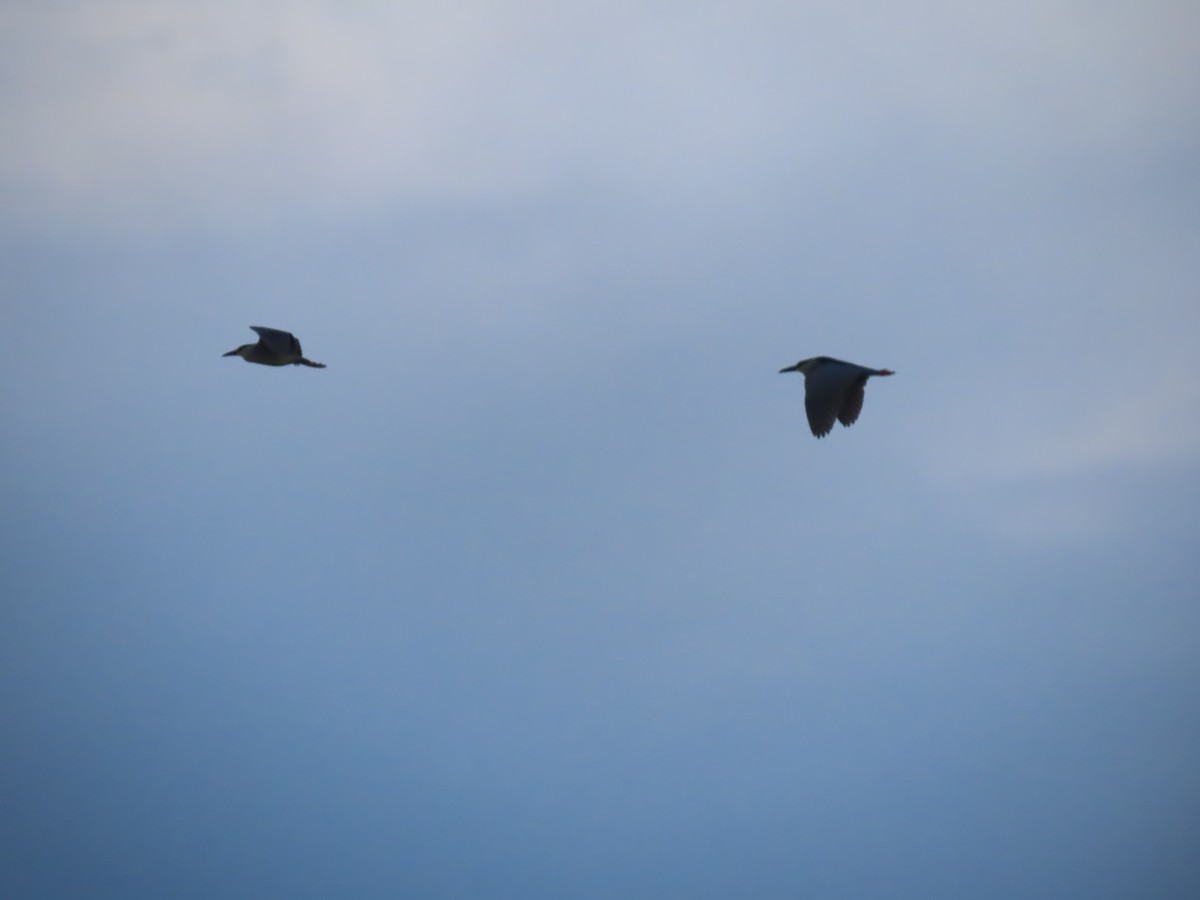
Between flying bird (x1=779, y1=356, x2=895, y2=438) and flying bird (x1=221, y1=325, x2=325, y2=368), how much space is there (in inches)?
430

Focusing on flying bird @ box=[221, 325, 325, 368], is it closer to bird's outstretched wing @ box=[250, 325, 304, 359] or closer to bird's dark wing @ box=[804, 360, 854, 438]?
bird's outstretched wing @ box=[250, 325, 304, 359]

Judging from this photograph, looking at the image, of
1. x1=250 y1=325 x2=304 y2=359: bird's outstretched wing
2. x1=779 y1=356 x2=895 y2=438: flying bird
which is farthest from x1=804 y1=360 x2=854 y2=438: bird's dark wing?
x1=250 y1=325 x2=304 y2=359: bird's outstretched wing

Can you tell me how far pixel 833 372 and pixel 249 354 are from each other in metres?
12.7

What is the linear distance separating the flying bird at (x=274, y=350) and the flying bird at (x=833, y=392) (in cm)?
1092

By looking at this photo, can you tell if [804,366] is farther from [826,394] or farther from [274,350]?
[274,350]

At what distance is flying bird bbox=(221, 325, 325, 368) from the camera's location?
34.5 m

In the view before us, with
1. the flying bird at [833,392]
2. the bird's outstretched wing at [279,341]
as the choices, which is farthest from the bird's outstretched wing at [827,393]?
the bird's outstretched wing at [279,341]

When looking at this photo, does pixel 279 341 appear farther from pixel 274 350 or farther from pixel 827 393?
pixel 827 393

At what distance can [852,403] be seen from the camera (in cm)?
3431

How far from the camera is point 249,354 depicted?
36.4 m

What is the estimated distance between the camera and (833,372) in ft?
113

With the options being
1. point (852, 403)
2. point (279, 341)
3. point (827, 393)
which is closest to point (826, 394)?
point (827, 393)

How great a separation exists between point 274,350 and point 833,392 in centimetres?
1183

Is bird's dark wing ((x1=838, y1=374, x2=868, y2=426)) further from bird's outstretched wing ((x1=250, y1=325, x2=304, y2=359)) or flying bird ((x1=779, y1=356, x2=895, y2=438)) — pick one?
bird's outstretched wing ((x1=250, y1=325, x2=304, y2=359))
